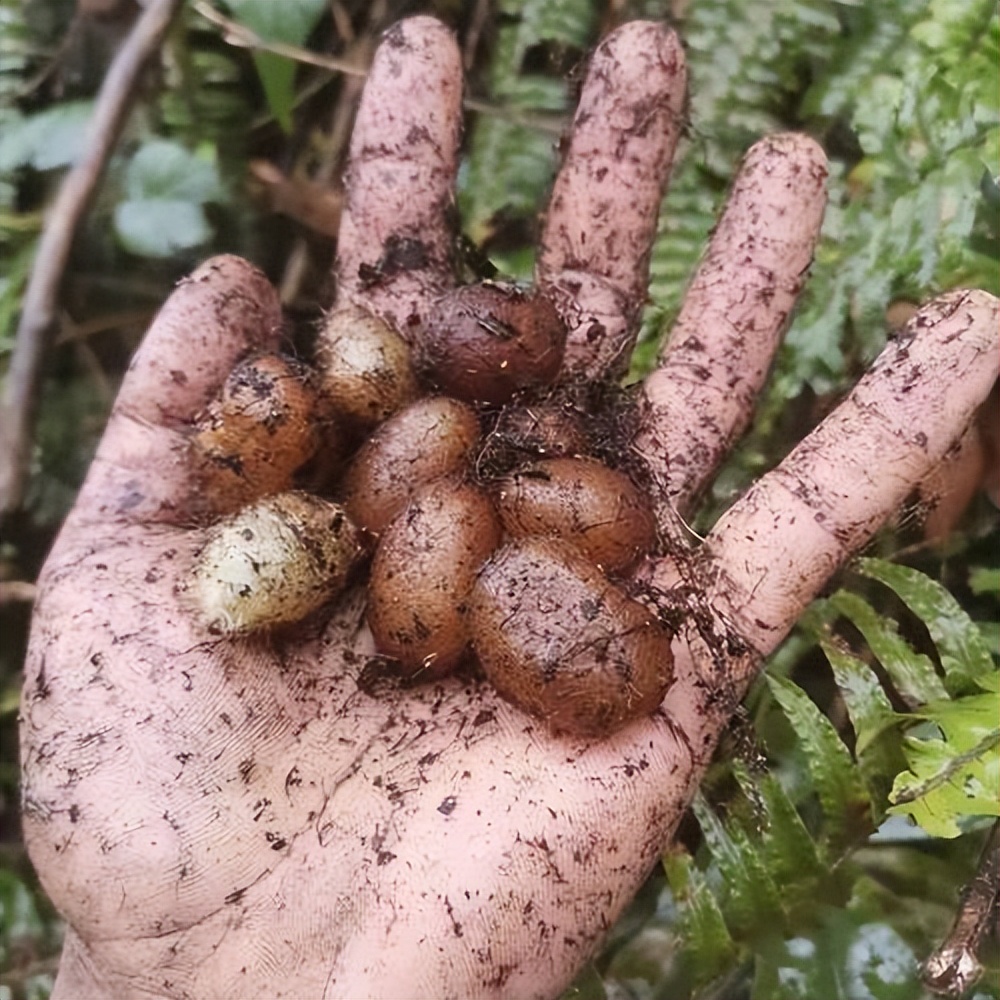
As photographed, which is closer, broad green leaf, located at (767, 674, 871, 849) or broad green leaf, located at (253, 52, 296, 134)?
broad green leaf, located at (767, 674, 871, 849)

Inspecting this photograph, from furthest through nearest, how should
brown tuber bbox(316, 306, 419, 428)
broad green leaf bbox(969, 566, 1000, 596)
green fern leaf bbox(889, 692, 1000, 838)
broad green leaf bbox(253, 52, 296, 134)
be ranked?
broad green leaf bbox(253, 52, 296, 134), broad green leaf bbox(969, 566, 1000, 596), brown tuber bbox(316, 306, 419, 428), green fern leaf bbox(889, 692, 1000, 838)

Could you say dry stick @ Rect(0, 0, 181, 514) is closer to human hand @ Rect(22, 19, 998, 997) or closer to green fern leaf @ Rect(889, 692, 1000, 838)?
human hand @ Rect(22, 19, 998, 997)

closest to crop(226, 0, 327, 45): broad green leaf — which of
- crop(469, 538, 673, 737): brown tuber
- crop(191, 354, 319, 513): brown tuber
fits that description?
crop(191, 354, 319, 513): brown tuber

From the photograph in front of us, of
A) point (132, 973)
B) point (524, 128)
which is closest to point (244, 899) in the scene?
point (132, 973)

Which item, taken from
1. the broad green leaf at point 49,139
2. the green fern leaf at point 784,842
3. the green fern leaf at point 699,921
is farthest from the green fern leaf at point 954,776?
the broad green leaf at point 49,139

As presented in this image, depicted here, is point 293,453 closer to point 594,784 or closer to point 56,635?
point 56,635

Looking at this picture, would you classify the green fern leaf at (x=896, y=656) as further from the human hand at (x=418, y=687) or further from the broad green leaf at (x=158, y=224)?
the broad green leaf at (x=158, y=224)
